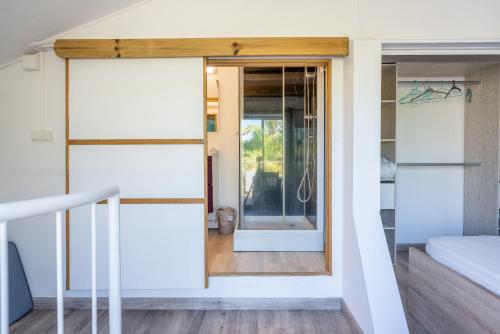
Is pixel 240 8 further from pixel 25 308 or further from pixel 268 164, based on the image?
pixel 25 308

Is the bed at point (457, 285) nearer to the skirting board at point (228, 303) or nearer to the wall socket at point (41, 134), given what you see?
the skirting board at point (228, 303)

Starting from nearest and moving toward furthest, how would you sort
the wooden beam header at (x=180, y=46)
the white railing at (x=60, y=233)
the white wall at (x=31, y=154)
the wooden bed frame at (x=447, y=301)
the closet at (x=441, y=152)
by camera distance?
the white railing at (x=60, y=233) → the wooden bed frame at (x=447, y=301) → the wooden beam header at (x=180, y=46) → the white wall at (x=31, y=154) → the closet at (x=441, y=152)

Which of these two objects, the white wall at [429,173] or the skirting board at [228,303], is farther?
the white wall at [429,173]

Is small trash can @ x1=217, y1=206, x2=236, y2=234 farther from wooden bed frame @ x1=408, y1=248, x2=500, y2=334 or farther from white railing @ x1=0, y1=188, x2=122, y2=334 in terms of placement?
white railing @ x1=0, y1=188, x2=122, y2=334

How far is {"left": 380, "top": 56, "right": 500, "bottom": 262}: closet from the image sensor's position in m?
3.05

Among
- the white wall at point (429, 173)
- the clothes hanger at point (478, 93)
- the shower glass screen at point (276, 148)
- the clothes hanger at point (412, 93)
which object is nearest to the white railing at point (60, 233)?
the shower glass screen at point (276, 148)

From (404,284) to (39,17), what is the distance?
11.1 ft

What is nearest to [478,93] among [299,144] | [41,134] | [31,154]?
[299,144]

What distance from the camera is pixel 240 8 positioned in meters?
2.20

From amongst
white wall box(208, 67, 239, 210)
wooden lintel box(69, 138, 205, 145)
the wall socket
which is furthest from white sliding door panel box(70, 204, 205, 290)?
white wall box(208, 67, 239, 210)

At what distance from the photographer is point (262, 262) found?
2748mm

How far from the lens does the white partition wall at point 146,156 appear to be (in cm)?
220

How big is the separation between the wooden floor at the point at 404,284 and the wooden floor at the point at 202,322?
1.20ft

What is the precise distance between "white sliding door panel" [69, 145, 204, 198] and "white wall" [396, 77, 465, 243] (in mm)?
2434
